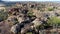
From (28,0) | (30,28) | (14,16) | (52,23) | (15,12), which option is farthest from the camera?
(28,0)

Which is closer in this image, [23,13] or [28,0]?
[23,13]

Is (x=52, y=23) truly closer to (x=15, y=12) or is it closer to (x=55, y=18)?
(x=55, y=18)

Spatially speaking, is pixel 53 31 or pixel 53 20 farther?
pixel 53 20

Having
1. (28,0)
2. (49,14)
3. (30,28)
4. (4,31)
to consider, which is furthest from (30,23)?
(28,0)

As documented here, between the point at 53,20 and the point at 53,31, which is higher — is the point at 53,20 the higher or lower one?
the higher one

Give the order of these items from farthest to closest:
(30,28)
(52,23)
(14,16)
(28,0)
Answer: (28,0), (14,16), (52,23), (30,28)

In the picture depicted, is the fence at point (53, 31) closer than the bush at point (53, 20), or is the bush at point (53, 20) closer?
the fence at point (53, 31)

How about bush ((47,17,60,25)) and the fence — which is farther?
bush ((47,17,60,25))

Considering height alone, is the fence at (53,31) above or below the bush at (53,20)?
below

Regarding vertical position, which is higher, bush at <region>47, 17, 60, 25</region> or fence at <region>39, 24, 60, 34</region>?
bush at <region>47, 17, 60, 25</region>

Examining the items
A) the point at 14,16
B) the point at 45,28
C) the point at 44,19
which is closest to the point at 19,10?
the point at 14,16
